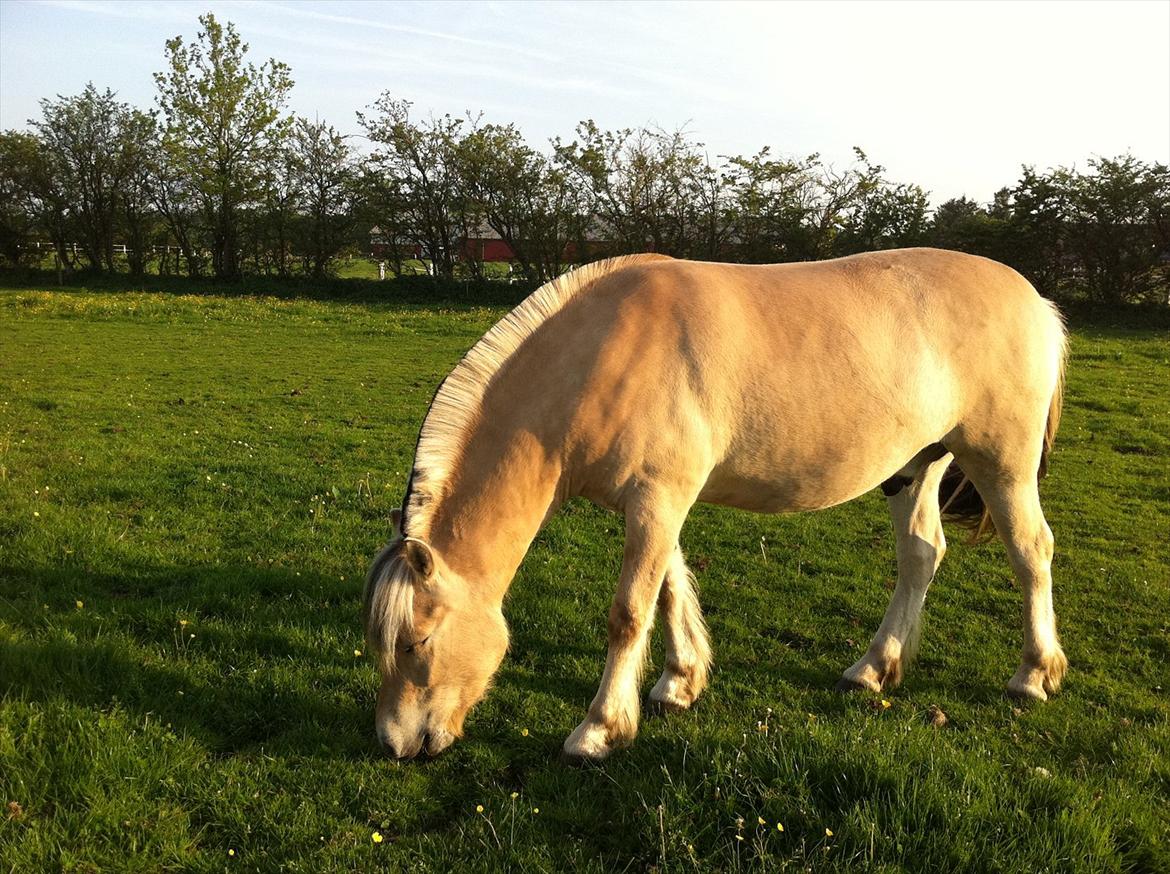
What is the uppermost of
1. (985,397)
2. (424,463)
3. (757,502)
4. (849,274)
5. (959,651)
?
(849,274)

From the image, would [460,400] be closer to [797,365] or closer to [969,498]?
[797,365]

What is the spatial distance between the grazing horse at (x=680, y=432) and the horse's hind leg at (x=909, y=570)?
0.09ft

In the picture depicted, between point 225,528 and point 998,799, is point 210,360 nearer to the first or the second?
point 225,528

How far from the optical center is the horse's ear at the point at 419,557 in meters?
3.25

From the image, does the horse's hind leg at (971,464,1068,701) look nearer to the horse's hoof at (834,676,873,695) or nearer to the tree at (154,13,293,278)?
the horse's hoof at (834,676,873,695)

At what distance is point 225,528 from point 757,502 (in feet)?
16.1

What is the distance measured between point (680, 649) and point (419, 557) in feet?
5.82

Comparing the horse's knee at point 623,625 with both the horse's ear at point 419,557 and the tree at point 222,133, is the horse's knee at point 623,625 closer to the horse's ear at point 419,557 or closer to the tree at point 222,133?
the horse's ear at point 419,557

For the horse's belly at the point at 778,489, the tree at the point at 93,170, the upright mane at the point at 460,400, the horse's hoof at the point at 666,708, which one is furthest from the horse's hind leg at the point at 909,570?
the tree at the point at 93,170

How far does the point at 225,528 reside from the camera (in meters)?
6.80

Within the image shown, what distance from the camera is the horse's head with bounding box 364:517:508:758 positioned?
10.7 ft

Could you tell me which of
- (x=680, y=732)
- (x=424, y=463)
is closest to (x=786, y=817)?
(x=680, y=732)

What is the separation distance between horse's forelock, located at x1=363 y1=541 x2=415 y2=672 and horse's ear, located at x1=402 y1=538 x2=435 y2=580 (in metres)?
0.03

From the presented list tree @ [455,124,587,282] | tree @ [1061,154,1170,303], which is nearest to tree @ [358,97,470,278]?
tree @ [455,124,587,282]
